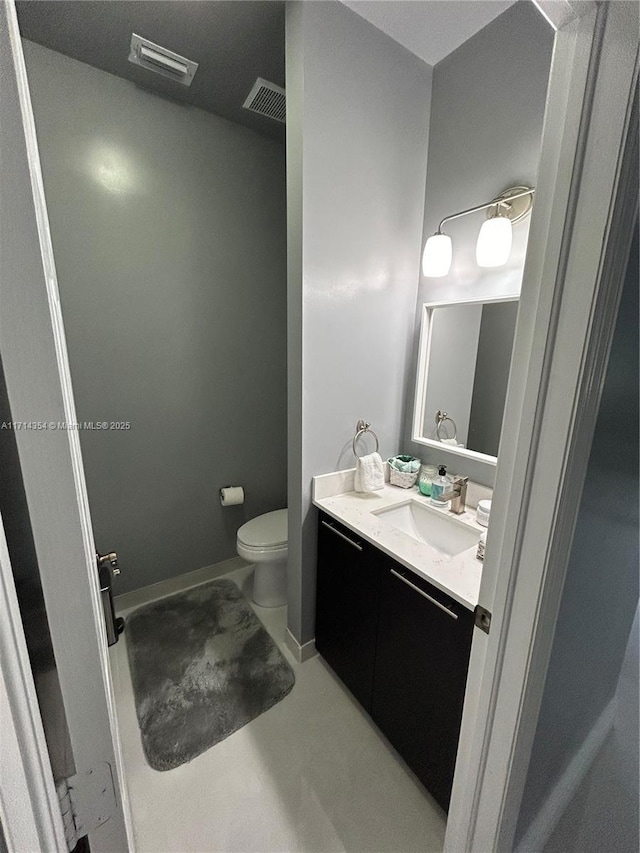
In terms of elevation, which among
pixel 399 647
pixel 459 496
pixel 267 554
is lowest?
pixel 267 554

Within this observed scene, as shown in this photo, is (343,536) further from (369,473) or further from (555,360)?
(555,360)

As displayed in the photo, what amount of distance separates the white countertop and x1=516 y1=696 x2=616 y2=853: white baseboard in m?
0.73

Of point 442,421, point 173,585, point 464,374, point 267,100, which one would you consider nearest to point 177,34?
point 267,100

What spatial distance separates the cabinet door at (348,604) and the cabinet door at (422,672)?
6 centimetres

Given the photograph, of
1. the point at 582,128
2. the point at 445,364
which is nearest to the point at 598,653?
the point at 445,364

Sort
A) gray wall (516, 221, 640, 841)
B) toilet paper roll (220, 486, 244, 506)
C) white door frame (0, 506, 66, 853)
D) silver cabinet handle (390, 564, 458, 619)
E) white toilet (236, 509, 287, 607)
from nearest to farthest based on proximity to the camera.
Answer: white door frame (0, 506, 66, 853) → gray wall (516, 221, 640, 841) → silver cabinet handle (390, 564, 458, 619) → white toilet (236, 509, 287, 607) → toilet paper roll (220, 486, 244, 506)

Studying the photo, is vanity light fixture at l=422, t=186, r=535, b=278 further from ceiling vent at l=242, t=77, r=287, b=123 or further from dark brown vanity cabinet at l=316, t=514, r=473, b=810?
dark brown vanity cabinet at l=316, t=514, r=473, b=810

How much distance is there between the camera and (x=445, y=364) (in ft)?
5.48

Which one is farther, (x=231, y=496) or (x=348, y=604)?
(x=231, y=496)

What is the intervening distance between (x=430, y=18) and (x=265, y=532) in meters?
2.42

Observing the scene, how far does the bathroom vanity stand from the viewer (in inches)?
41.1

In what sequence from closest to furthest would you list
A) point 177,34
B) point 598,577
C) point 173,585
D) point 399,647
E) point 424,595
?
point 598,577 → point 424,595 → point 399,647 → point 177,34 → point 173,585

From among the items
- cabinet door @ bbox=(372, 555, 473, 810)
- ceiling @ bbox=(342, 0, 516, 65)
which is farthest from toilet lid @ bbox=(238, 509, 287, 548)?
ceiling @ bbox=(342, 0, 516, 65)

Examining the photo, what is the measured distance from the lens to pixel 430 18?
1.29 m
